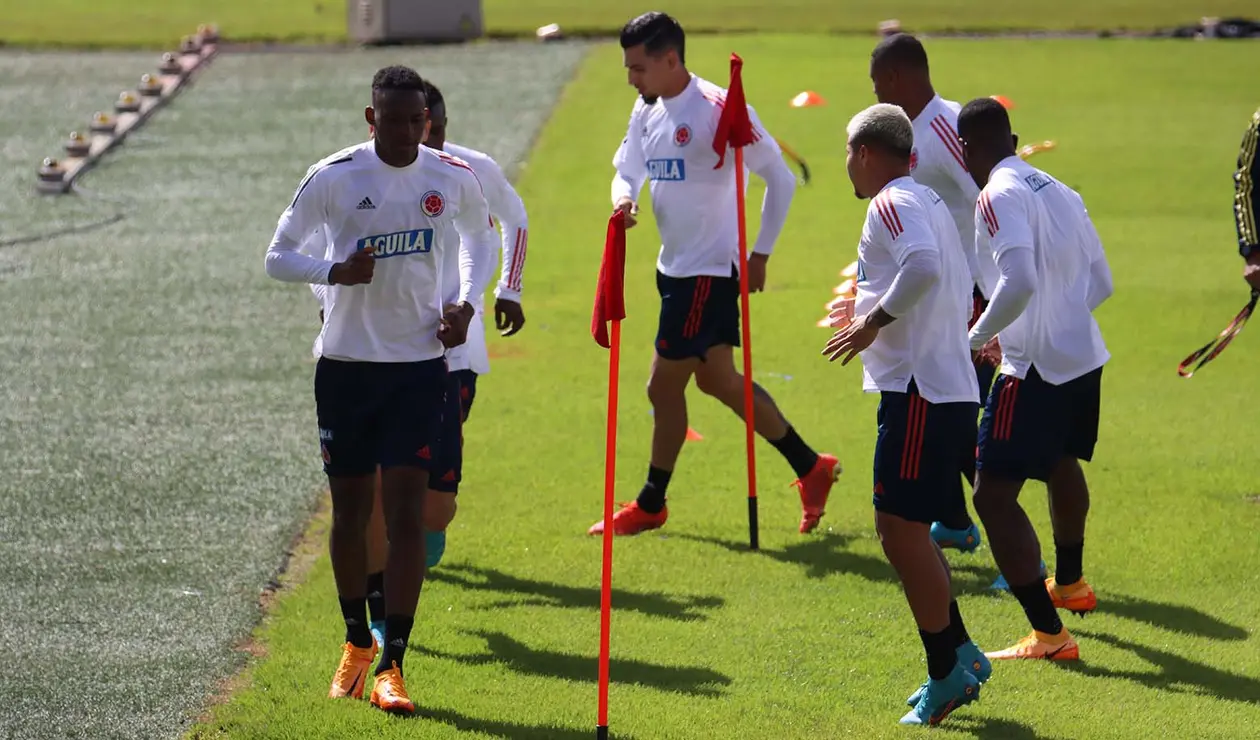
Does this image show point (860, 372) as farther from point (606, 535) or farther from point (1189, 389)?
point (606, 535)

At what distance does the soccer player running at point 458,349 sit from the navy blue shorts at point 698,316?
127 cm

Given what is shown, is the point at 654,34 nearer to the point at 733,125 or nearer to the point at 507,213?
the point at 733,125

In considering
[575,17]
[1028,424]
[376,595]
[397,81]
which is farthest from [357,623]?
[575,17]

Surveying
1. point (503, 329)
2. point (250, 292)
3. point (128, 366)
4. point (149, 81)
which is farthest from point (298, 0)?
point (503, 329)

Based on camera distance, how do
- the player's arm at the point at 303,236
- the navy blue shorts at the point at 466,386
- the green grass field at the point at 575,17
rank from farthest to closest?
the green grass field at the point at 575,17 < the navy blue shorts at the point at 466,386 < the player's arm at the point at 303,236

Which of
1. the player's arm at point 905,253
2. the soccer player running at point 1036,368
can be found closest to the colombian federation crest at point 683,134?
the soccer player running at point 1036,368

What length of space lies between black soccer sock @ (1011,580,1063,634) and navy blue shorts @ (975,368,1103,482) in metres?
0.42

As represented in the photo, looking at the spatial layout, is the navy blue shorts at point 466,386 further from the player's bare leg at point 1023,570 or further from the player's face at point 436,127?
the player's bare leg at point 1023,570

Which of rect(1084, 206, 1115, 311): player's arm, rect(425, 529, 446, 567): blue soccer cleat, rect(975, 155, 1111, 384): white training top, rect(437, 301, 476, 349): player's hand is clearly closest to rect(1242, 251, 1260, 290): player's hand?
rect(1084, 206, 1115, 311): player's arm

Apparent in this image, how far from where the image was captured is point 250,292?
14.9 metres

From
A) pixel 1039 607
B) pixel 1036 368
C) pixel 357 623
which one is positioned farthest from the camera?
pixel 1036 368

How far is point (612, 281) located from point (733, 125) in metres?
2.80

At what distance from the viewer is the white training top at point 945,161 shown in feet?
23.9

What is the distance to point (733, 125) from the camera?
8297 mm
